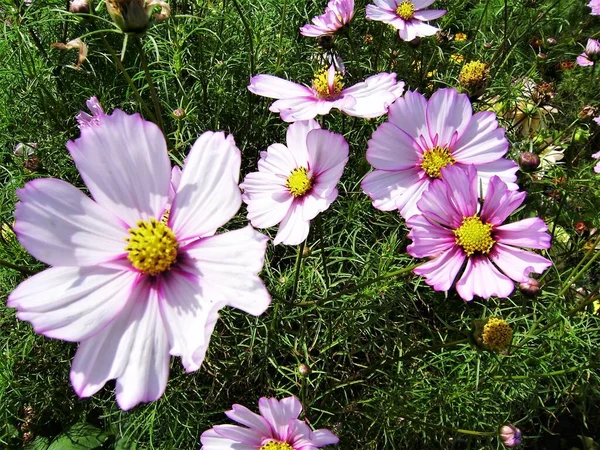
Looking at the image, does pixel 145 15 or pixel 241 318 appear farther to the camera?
pixel 241 318

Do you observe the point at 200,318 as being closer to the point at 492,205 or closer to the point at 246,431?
the point at 246,431

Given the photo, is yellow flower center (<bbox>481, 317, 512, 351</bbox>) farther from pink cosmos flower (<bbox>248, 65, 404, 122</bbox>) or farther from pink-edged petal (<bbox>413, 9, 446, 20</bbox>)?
pink-edged petal (<bbox>413, 9, 446, 20</bbox>)

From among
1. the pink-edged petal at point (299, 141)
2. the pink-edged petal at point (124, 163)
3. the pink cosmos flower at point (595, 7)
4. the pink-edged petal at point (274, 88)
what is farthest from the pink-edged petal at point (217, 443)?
the pink cosmos flower at point (595, 7)

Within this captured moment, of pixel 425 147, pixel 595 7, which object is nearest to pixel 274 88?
pixel 425 147

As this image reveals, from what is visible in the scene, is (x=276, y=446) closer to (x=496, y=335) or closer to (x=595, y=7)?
(x=496, y=335)

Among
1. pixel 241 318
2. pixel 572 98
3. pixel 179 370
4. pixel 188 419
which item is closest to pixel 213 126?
pixel 241 318

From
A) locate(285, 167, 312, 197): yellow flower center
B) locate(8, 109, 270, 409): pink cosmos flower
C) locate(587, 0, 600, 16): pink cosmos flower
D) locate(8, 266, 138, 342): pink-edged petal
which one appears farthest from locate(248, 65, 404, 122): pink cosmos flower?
locate(587, 0, 600, 16): pink cosmos flower
